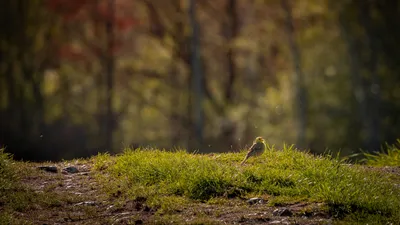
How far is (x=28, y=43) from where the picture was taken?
31.1 meters

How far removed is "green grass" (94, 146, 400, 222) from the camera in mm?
7134

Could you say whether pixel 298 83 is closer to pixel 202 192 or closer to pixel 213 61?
pixel 213 61

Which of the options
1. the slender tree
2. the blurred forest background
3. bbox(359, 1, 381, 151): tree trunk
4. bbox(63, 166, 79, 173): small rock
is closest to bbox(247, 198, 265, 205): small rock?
bbox(63, 166, 79, 173): small rock

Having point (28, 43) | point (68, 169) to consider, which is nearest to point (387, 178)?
point (68, 169)

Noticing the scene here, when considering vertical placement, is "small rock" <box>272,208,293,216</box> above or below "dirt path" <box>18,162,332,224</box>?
above

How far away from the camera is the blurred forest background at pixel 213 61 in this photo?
29844mm

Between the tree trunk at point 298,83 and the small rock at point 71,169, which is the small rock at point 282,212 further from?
the tree trunk at point 298,83

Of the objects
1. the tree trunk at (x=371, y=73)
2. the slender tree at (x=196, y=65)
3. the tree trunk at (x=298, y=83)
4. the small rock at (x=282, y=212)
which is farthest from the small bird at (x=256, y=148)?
the tree trunk at (x=298, y=83)

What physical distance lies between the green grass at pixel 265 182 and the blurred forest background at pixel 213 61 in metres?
18.7

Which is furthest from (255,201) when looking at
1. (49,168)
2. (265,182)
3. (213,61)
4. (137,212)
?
(213,61)

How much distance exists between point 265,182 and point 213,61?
26.9m

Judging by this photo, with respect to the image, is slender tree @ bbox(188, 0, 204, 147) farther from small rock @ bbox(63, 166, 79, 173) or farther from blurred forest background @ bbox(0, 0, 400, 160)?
small rock @ bbox(63, 166, 79, 173)

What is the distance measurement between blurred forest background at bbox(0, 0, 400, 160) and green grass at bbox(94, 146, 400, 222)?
18667mm

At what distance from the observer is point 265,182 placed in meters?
7.83
